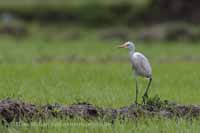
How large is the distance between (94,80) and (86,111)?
12.4 feet

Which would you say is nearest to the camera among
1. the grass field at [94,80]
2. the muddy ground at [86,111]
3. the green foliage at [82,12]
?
the grass field at [94,80]

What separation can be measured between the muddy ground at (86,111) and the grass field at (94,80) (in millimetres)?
309

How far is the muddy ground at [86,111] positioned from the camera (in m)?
10.0

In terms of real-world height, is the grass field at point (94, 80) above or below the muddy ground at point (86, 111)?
above

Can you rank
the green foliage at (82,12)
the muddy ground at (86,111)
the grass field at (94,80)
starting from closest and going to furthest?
the grass field at (94,80) < the muddy ground at (86,111) < the green foliage at (82,12)

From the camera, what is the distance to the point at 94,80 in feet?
46.3

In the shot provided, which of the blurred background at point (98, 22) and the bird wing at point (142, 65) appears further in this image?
the blurred background at point (98, 22)

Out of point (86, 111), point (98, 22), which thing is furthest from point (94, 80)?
point (98, 22)

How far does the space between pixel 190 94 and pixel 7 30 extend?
1573 cm

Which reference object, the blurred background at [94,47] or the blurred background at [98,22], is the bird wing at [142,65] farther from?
the blurred background at [98,22]

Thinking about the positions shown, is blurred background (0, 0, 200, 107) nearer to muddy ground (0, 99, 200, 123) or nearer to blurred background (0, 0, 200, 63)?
blurred background (0, 0, 200, 63)

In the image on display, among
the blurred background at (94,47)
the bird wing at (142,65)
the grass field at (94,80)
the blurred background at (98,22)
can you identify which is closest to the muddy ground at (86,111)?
the grass field at (94,80)

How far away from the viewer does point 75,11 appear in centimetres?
2981

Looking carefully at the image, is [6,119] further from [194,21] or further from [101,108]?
[194,21]
